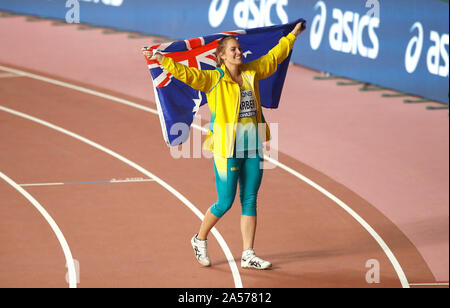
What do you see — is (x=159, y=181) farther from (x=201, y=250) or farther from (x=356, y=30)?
(x=356, y=30)

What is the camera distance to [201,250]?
8844mm

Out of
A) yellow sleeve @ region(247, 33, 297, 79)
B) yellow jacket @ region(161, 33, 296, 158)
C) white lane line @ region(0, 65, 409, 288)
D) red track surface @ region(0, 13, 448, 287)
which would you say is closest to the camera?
yellow jacket @ region(161, 33, 296, 158)

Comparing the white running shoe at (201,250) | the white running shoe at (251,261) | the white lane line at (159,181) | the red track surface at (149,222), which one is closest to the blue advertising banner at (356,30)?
the white lane line at (159,181)

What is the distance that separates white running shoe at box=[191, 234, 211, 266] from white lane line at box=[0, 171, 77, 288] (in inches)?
46.1

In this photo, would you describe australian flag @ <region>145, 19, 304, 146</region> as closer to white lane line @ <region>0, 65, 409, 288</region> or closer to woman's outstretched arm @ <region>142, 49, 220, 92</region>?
woman's outstretched arm @ <region>142, 49, 220, 92</region>

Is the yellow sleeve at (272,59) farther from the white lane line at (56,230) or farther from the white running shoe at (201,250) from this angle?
the white lane line at (56,230)

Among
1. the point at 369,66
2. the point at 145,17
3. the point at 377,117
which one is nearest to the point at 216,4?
the point at 145,17

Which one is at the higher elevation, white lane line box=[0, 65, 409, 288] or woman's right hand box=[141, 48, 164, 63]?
woman's right hand box=[141, 48, 164, 63]

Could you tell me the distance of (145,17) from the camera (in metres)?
20.8

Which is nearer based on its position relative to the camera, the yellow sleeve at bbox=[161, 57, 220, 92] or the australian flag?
the yellow sleeve at bbox=[161, 57, 220, 92]

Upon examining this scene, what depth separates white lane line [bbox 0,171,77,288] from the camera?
28.6 feet

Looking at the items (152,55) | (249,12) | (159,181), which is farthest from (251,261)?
(249,12)

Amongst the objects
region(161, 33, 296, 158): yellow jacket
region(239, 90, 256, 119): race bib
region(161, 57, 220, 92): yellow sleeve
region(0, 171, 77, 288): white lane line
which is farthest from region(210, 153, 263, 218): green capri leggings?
region(0, 171, 77, 288): white lane line

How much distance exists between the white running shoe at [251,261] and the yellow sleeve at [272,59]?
5.60 feet
